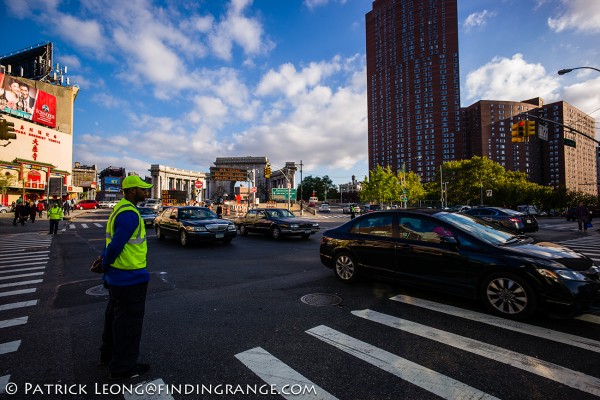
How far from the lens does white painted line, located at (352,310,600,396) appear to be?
9.00ft

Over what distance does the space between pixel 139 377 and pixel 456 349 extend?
340 centimetres

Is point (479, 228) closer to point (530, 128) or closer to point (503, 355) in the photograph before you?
point (503, 355)

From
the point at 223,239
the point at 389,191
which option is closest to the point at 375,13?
the point at 389,191

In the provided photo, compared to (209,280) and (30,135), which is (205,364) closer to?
(209,280)

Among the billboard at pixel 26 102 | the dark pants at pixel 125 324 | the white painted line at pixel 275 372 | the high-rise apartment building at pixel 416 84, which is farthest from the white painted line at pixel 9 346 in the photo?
the high-rise apartment building at pixel 416 84

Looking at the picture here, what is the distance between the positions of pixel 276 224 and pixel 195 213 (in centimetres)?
383

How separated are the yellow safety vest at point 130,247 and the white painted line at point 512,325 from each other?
4134 millimetres

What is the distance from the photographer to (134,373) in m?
2.93

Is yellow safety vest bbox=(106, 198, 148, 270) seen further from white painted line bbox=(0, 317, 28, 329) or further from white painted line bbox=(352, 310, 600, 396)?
white painted line bbox=(352, 310, 600, 396)

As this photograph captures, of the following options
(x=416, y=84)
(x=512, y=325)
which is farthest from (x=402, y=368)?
(x=416, y=84)

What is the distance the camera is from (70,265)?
8750 millimetres

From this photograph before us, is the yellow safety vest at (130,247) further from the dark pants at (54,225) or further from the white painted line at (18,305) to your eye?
the dark pants at (54,225)

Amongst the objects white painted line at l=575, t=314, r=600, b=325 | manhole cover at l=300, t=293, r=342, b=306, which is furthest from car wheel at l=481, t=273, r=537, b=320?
manhole cover at l=300, t=293, r=342, b=306

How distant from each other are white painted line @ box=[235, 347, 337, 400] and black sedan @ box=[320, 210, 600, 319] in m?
3.08
